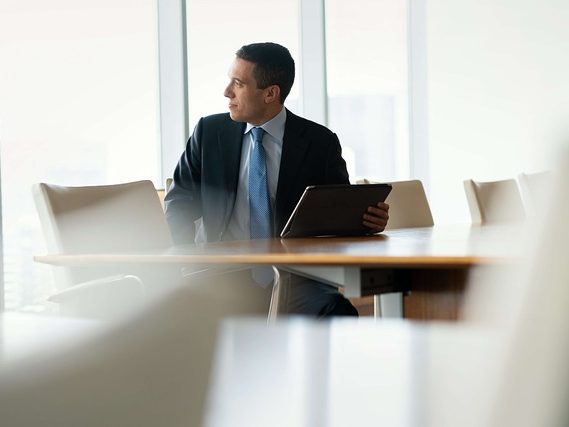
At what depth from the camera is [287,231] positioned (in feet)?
8.07

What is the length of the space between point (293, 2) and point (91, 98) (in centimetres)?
219

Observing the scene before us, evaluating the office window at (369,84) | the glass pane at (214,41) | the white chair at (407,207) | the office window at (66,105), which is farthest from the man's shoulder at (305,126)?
the office window at (369,84)

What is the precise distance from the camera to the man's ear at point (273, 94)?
331cm

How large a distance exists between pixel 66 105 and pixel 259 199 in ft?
7.27

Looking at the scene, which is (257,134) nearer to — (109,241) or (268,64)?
(268,64)

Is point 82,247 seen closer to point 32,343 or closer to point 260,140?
point 260,140

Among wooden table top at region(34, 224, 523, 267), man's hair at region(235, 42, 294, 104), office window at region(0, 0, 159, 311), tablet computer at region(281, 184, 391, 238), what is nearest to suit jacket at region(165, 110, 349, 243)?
man's hair at region(235, 42, 294, 104)

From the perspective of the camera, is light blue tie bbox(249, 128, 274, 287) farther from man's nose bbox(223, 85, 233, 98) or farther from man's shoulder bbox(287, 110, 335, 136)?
man's nose bbox(223, 85, 233, 98)

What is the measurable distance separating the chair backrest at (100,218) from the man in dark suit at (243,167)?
0.26 metres

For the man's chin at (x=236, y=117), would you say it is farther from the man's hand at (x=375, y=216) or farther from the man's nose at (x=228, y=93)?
the man's hand at (x=375, y=216)

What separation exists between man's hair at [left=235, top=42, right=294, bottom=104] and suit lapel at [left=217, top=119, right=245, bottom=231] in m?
0.30

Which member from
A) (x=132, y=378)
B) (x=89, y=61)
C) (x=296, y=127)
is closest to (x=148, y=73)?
(x=89, y=61)

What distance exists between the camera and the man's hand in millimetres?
2471

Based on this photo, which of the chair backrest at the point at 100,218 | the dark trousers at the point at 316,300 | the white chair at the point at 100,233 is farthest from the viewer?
the dark trousers at the point at 316,300
